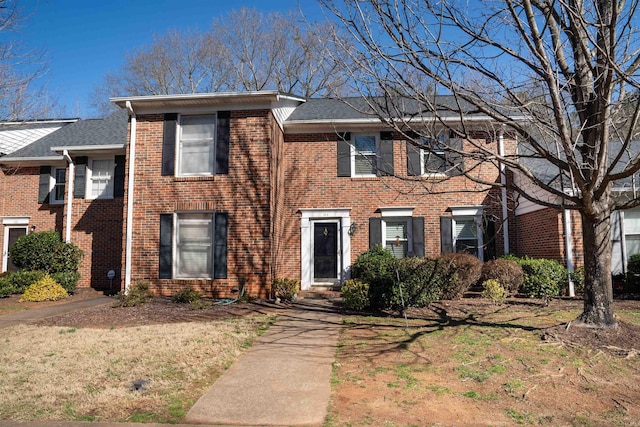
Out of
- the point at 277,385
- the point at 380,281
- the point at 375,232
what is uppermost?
the point at 375,232

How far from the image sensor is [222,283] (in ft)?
36.0

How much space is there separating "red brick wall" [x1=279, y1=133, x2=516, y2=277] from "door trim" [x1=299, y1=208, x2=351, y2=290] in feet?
0.45

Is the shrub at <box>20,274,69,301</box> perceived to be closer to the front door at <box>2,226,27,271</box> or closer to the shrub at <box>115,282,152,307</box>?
the shrub at <box>115,282,152,307</box>

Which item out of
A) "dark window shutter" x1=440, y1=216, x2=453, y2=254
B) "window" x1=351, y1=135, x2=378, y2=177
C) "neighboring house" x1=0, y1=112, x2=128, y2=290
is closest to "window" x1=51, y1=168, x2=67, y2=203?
"neighboring house" x1=0, y1=112, x2=128, y2=290

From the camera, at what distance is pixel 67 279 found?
12422 millimetres

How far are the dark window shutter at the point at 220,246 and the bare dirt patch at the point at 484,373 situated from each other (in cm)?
436

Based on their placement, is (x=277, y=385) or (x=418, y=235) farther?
(x=418, y=235)

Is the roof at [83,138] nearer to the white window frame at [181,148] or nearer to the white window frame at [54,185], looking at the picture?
the white window frame at [54,185]

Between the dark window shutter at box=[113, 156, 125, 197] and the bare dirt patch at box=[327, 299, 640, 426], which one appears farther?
the dark window shutter at box=[113, 156, 125, 197]

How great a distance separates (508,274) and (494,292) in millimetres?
1104

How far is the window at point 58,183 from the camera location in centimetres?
1481

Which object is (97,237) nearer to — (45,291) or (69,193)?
(69,193)

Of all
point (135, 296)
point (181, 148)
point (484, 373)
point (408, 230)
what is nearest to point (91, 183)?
point (181, 148)

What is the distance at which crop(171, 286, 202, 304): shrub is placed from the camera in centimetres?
1036
